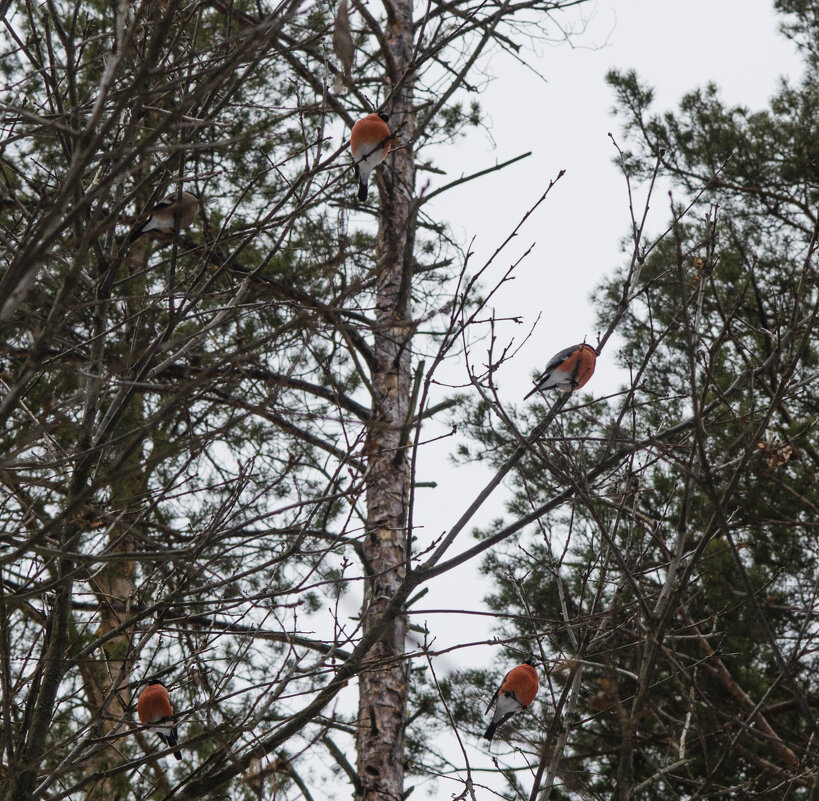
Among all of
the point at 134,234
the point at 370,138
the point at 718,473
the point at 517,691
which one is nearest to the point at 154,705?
the point at 517,691

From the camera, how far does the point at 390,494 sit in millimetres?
5168

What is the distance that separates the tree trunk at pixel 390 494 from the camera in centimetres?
433

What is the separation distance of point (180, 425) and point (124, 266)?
1.43 m

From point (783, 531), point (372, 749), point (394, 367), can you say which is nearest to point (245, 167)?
point (394, 367)

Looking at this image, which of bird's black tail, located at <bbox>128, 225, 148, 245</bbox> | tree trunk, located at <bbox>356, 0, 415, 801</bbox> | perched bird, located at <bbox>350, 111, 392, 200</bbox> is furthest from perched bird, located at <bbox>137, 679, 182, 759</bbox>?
perched bird, located at <bbox>350, 111, 392, 200</bbox>

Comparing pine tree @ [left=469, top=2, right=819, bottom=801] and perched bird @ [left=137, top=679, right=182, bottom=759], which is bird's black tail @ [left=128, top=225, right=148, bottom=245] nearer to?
perched bird @ [left=137, top=679, right=182, bottom=759]

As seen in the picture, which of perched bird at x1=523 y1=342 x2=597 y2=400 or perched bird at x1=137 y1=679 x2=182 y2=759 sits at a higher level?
perched bird at x1=523 y1=342 x2=597 y2=400

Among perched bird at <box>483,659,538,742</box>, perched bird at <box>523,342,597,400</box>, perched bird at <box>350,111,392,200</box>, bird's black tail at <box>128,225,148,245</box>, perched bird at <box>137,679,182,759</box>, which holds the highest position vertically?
perched bird at <box>350,111,392,200</box>

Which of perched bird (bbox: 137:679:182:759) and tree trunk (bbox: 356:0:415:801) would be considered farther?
tree trunk (bbox: 356:0:415:801)

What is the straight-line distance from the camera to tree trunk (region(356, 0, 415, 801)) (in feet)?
14.2

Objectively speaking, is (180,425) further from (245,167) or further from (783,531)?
(783,531)

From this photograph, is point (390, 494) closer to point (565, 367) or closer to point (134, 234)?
point (565, 367)

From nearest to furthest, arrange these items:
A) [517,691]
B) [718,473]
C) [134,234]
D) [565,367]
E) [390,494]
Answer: [134,234]
[517,691]
[565,367]
[390,494]
[718,473]

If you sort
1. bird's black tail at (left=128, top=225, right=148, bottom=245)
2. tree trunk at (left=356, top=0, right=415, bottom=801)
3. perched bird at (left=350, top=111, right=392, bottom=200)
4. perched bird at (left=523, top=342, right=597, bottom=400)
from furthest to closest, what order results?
perched bird at (left=523, top=342, right=597, bottom=400)
perched bird at (left=350, top=111, right=392, bottom=200)
tree trunk at (left=356, top=0, right=415, bottom=801)
bird's black tail at (left=128, top=225, right=148, bottom=245)
